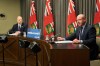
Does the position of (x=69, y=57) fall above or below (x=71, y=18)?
below

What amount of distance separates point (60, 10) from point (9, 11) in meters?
3.71

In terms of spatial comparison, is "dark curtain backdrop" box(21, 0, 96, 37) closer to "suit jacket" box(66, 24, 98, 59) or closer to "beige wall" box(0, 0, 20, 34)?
"beige wall" box(0, 0, 20, 34)

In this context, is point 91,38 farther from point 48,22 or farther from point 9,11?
point 9,11

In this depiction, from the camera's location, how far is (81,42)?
14.6ft

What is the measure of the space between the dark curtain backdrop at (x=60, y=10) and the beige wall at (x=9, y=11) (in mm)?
486

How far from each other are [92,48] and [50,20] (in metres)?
2.95

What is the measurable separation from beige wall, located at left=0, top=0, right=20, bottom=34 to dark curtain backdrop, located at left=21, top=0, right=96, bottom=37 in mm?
486

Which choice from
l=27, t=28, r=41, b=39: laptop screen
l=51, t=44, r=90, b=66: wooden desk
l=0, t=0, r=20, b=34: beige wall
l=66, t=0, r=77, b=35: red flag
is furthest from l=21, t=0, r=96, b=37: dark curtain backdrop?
l=51, t=44, r=90, b=66: wooden desk

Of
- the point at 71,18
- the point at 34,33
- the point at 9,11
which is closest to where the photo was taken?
the point at 34,33

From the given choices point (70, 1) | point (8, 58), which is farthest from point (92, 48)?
point (8, 58)

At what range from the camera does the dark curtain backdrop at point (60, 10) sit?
6280 mm

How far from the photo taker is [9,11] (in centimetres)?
1052

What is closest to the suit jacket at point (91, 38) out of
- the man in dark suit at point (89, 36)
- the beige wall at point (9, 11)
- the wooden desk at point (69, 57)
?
the man in dark suit at point (89, 36)

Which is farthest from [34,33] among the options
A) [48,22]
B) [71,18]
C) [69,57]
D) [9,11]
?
[9,11]
